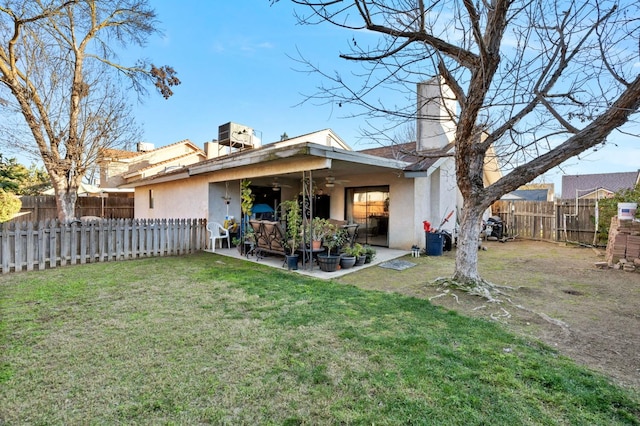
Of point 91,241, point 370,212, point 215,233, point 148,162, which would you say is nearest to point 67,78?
point 91,241

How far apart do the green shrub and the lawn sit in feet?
42.6

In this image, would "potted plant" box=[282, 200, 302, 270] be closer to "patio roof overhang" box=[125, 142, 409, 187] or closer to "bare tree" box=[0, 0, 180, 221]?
"patio roof overhang" box=[125, 142, 409, 187]

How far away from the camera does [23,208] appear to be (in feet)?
51.3

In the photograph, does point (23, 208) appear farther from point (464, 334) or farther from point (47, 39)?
point (464, 334)

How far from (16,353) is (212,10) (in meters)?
8.99

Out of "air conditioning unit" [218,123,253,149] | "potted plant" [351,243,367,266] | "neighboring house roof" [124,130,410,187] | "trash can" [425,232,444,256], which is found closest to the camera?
"neighboring house roof" [124,130,410,187]

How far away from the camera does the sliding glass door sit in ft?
35.7

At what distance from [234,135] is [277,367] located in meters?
17.4

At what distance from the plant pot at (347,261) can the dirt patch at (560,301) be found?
0.41 m

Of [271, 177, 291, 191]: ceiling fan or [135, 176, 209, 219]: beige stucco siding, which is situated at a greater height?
[271, 177, 291, 191]: ceiling fan

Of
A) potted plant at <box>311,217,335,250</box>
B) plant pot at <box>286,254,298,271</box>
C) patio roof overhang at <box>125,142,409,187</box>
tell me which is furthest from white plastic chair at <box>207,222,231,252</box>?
potted plant at <box>311,217,335,250</box>

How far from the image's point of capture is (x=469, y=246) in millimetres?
5520

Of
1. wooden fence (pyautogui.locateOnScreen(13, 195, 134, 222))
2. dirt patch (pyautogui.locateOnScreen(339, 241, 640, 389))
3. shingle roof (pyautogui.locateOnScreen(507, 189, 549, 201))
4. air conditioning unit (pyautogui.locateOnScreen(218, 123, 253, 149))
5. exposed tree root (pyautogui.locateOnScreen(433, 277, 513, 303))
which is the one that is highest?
air conditioning unit (pyautogui.locateOnScreen(218, 123, 253, 149))

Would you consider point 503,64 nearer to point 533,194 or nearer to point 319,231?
point 319,231
